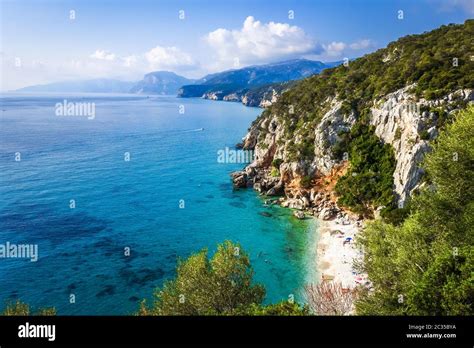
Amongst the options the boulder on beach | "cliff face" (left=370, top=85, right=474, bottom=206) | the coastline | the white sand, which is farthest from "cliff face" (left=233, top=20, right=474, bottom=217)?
the white sand

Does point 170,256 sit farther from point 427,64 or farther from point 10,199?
point 427,64

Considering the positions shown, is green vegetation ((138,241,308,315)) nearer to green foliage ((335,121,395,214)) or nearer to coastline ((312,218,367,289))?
coastline ((312,218,367,289))

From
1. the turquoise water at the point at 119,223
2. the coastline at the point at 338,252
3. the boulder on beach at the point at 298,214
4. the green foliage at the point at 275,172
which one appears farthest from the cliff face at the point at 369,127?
the turquoise water at the point at 119,223

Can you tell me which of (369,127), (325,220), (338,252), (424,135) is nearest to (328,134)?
(369,127)

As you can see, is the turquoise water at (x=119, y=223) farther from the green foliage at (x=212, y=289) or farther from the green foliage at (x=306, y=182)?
the green foliage at (x=212, y=289)

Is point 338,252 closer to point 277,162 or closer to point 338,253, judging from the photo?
point 338,253
